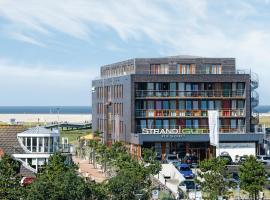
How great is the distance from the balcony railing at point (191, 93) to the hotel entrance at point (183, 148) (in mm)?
6569

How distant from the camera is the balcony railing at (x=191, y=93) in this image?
9275cm

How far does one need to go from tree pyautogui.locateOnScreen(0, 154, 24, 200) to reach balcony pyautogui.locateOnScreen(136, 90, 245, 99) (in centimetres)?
4782

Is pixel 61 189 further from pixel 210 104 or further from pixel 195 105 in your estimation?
pixel 210 104

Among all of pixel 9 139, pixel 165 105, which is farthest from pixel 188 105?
pixel 9 139

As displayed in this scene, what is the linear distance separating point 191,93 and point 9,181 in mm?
50696

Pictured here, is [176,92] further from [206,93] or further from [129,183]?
[129,183]

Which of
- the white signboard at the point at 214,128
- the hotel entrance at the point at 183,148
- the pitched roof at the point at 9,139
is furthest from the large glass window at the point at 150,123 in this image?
the pitched roof at the point at 9,139

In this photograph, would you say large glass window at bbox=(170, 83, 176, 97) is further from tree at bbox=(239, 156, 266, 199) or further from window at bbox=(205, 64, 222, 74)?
tree at bbox=(239, 156, 266, 199)

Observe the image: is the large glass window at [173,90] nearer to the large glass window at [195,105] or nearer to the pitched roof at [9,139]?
the large glass window at [195,105]

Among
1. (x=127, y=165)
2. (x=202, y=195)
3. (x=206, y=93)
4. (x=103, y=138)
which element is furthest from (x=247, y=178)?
Result: (x=103, y=138)

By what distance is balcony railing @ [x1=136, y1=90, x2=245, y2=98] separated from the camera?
304 ft

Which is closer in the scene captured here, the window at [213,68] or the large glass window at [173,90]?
the large glass window at [173,90]

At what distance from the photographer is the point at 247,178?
52.9 metres

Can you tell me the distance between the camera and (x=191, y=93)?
92.8m
